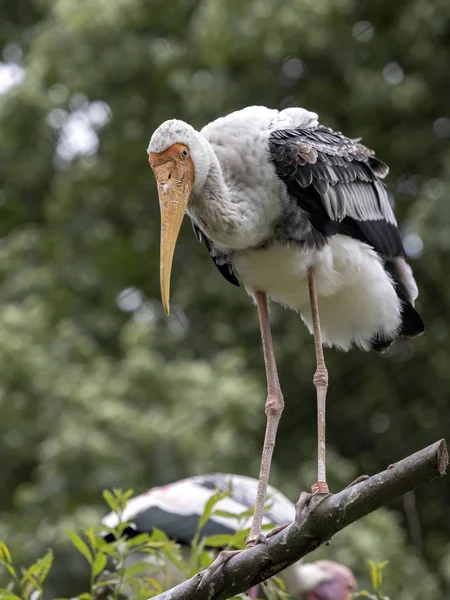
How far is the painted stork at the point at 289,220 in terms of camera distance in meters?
3.29

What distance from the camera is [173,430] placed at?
Answer: 22.3ft

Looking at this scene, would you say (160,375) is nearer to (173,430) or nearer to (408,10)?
(173,430)

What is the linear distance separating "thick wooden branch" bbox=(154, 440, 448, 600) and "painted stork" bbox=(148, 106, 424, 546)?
0.35 metres

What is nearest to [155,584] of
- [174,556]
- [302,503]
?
[174,556]

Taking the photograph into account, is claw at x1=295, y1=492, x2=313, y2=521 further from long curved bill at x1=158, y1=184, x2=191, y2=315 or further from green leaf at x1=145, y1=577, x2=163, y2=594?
green leaf at x1=145, y1=577, x2=163, y2=594

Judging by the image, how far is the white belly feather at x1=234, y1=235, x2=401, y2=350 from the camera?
3590mm

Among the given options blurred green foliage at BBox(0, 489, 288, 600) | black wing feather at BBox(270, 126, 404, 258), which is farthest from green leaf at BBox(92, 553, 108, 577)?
black wing feather at BBox(270, 126, 404, 258)

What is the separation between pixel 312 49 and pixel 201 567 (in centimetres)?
516

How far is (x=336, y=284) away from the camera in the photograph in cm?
374

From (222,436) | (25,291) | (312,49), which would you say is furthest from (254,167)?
(25,291)

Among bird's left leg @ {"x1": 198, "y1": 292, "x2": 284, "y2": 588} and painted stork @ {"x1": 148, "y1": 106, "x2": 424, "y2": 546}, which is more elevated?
painted stork @ {"x1": 148, "y1": 106, "x2": 424, "y2": 546}

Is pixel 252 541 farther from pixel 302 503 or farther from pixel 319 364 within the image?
pixel 319 364

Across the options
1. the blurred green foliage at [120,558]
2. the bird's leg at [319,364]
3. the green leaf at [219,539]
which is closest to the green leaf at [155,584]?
the blurred green foliage at [120,558]

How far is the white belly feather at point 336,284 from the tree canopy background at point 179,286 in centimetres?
250
